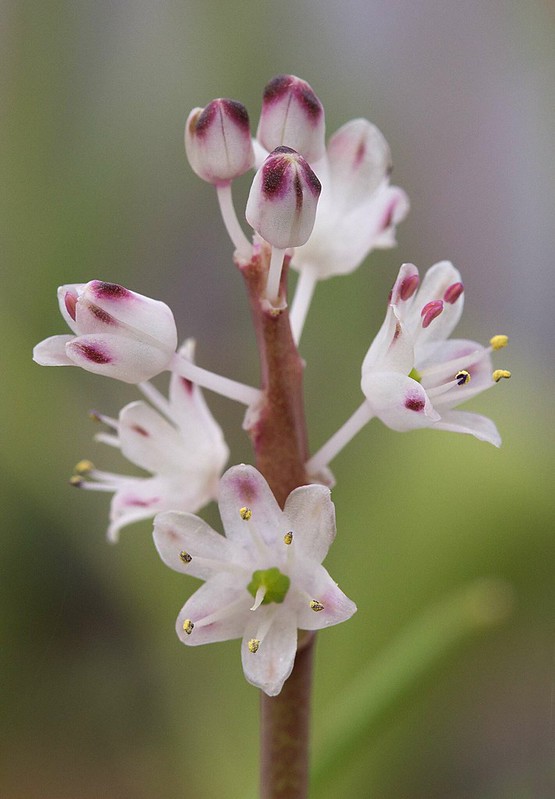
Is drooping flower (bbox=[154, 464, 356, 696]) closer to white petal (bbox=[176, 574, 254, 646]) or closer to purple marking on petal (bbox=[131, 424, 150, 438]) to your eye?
white petal (bbox=[176, 574, 254, 646])

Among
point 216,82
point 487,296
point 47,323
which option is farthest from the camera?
point 487,296

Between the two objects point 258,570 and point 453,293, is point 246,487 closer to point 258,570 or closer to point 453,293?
point 258,570

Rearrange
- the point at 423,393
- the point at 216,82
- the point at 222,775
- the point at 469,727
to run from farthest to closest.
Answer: the point at 216,82
the point at 469,727
the point at 222,775
the point at 423,393

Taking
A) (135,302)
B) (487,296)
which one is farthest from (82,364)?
(487,296)

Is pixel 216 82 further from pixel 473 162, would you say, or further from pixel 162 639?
pixel 162 639

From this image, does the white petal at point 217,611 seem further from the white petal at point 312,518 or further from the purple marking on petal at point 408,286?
the purple marking on petal at point 408,286

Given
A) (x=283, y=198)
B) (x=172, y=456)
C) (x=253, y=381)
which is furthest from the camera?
(x=253, y=381)

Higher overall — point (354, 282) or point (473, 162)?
point (473, 162)

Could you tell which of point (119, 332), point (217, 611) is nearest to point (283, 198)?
point (119, 332)
